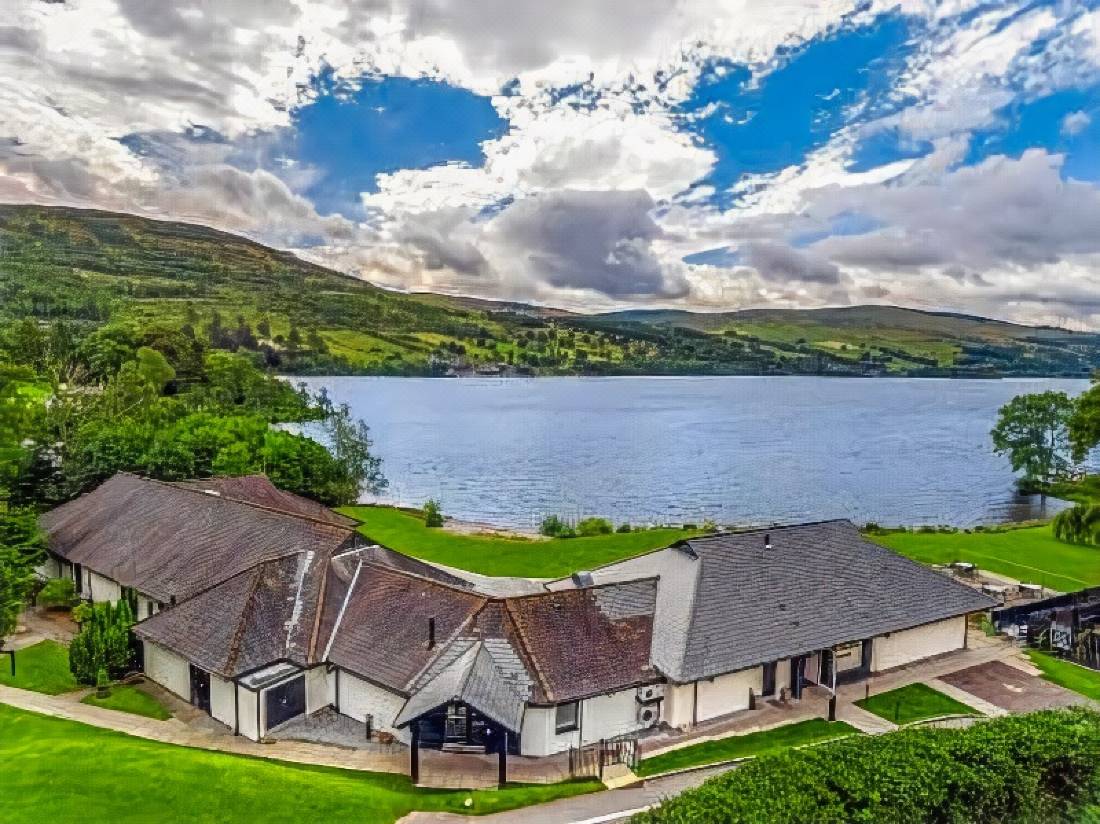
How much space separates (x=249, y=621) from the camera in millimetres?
21203

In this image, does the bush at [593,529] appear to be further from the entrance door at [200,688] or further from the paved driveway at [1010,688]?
the entrance door at [200,688]

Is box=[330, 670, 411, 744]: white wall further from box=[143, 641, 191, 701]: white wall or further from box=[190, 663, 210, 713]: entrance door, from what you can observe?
box=[143, 641, 191, 701]: white wall

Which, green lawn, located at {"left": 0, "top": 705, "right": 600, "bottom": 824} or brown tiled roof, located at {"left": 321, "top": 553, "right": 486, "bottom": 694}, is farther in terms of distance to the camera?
brown tiled roof, located at {"left": 321, "top": 553, "right": 486, "bottom": 694}

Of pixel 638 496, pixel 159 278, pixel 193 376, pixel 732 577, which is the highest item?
pixel 159 278

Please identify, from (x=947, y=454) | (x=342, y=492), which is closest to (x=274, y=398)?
(x=342, y=492)

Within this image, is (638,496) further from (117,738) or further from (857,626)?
(117,738)

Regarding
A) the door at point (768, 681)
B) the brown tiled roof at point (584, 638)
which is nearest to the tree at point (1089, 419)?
the door at point (768, 681)

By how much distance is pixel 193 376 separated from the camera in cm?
9281

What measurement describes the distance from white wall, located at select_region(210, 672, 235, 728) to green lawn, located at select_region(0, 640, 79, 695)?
5.48 m

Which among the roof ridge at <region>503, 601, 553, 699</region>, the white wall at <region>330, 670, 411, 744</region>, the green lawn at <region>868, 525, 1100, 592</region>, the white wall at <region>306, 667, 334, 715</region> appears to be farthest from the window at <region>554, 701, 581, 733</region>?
the green lawn at <region>868, 525, 1100, 592</region>

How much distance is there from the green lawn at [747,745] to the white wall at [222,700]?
455 inches

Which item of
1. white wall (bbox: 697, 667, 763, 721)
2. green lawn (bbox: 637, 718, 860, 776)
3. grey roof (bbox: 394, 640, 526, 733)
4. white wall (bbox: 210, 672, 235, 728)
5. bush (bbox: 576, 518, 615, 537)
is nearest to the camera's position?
grey roof (bbox: 394, 640, 526, 733)

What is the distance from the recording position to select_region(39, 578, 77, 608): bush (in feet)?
95.7

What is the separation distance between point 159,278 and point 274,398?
319 ft
